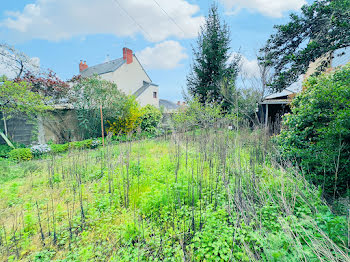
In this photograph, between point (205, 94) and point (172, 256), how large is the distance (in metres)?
11.9

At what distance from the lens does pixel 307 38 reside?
507cm

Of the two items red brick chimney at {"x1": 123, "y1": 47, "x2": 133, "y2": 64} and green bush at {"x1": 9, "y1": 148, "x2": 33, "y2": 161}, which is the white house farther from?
green bush at {"x1": 9, "y1": 148, "x2": 33, "y2": 161}

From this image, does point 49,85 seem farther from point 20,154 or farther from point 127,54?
point 127,54

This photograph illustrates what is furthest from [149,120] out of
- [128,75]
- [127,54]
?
[127,54]

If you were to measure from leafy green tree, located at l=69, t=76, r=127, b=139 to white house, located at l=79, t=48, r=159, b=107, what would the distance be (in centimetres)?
501

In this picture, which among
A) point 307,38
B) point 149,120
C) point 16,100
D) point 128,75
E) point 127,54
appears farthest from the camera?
point 128,75

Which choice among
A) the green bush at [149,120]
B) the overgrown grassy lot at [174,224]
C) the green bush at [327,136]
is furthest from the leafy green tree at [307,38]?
the green bush at [149,120]

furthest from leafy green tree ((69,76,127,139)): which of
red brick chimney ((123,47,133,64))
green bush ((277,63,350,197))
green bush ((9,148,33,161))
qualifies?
green bush ((277,63,350,197))

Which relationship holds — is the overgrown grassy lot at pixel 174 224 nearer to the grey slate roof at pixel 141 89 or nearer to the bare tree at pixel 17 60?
the bare tree at pixel 17 60

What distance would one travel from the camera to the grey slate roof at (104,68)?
49.9 feet

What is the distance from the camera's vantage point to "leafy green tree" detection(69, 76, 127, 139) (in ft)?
30.4

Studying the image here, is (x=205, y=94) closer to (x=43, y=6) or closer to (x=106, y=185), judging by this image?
(x=43, y=6)

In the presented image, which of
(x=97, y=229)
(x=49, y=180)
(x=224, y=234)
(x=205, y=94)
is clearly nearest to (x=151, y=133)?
(x=205, y=94)

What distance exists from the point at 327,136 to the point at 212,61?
11.2 m
